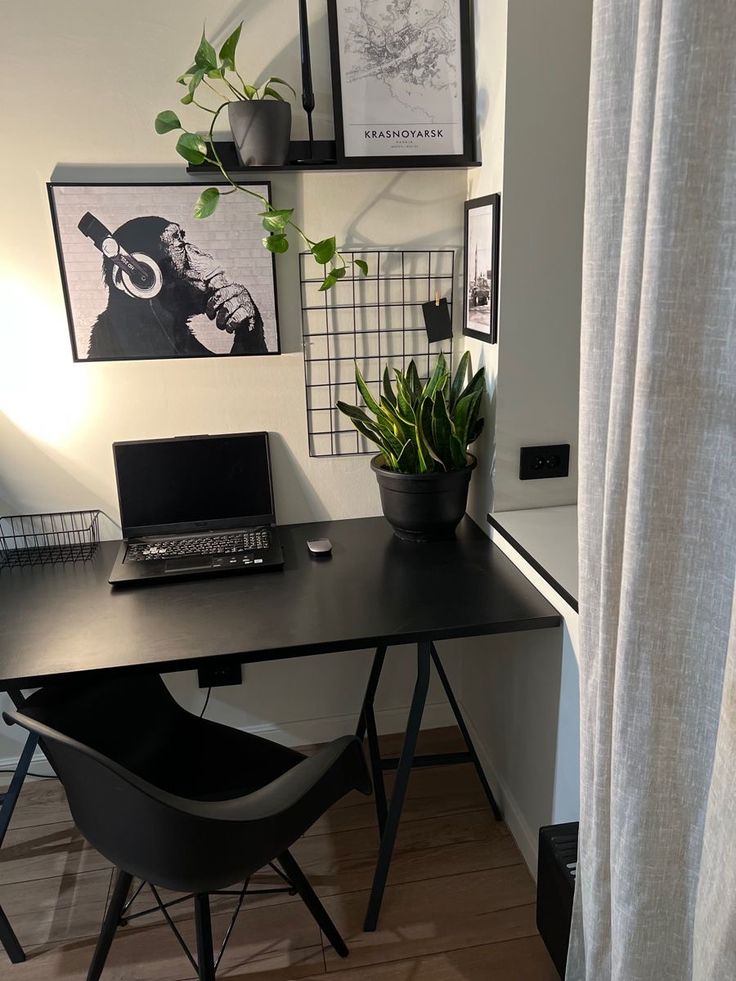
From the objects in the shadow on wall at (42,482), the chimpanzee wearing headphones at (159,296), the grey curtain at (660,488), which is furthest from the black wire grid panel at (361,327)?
the grey curtain at (660,488)

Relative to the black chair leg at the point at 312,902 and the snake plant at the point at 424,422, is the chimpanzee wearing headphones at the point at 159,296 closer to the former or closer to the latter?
the snake plant at the point at 424,422

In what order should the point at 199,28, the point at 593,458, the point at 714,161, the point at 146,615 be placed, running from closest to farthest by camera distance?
the point at 714,161 → the point at 593,458 → the point at 146,615 → the point at 199,28

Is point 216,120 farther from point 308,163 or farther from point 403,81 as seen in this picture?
point 403,81

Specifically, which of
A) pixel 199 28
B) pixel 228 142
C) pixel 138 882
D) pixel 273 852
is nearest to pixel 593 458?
pixel 273 852

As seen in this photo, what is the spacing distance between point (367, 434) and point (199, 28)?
98cm

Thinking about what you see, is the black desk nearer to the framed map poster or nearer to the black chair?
the black chair

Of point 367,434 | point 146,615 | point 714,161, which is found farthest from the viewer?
point 367,434

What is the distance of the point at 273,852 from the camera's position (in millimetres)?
1230

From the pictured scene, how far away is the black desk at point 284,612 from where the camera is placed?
139 cm

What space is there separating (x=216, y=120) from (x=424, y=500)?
3.27 feet

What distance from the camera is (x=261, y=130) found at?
1.60 metres

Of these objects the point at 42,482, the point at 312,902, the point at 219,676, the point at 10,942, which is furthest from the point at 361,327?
the point at 10,942

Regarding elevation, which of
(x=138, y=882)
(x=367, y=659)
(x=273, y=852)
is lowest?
(x=138, y=882)

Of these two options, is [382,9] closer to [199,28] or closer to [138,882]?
[199,28]
